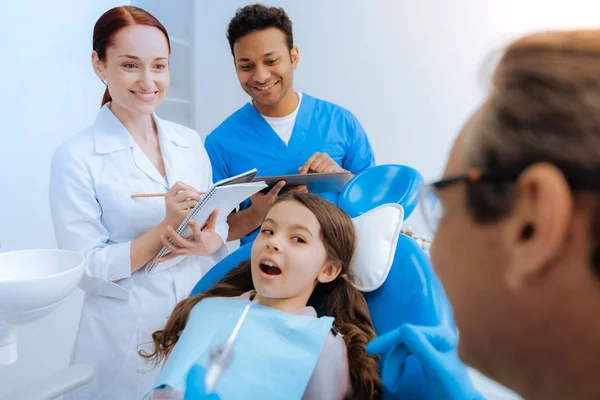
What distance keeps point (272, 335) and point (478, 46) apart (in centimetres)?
225

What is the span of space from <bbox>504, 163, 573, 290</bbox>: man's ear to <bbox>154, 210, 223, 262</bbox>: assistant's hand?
3.29 ft

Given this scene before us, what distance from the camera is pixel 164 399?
1102 mm

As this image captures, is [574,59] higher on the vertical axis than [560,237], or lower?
higher

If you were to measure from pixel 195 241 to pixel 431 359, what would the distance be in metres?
0.78

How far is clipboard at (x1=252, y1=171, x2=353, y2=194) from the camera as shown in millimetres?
1536

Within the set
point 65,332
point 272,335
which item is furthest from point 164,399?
point 65,332

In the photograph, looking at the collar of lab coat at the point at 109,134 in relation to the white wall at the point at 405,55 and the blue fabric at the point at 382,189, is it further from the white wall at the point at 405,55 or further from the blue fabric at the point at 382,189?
the white wall at the point at 405,55

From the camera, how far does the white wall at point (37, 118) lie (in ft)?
6.95

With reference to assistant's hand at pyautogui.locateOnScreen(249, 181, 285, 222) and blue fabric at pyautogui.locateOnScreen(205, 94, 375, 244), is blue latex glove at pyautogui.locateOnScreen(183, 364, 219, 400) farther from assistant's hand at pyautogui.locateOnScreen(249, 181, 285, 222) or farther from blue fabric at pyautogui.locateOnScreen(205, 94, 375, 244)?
blue fabric at pyautogui.locateOnScreen(205, 94, 375, 244)

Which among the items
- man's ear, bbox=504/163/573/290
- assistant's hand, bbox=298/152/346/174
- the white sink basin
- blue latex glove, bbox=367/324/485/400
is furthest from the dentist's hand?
man's ear, bbox=504/163/573/290

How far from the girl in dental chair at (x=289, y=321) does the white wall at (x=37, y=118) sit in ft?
3.91

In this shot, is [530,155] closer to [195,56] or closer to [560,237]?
[560,237]

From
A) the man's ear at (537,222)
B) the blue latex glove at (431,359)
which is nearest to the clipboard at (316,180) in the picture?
the blue latex glove at (431,359)

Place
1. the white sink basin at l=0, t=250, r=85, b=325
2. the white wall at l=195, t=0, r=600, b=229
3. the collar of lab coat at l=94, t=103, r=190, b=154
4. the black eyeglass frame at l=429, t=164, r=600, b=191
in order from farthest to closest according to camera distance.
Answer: the white wall at l=195, t=0, r=600, b=229
the collar of lab coat at l=94, t=103, r=190, b=154
the white sink basin at l=0, t=250, r=85, b=325
the black eyeglass frame at l=429, t=164, r=600, b=191
